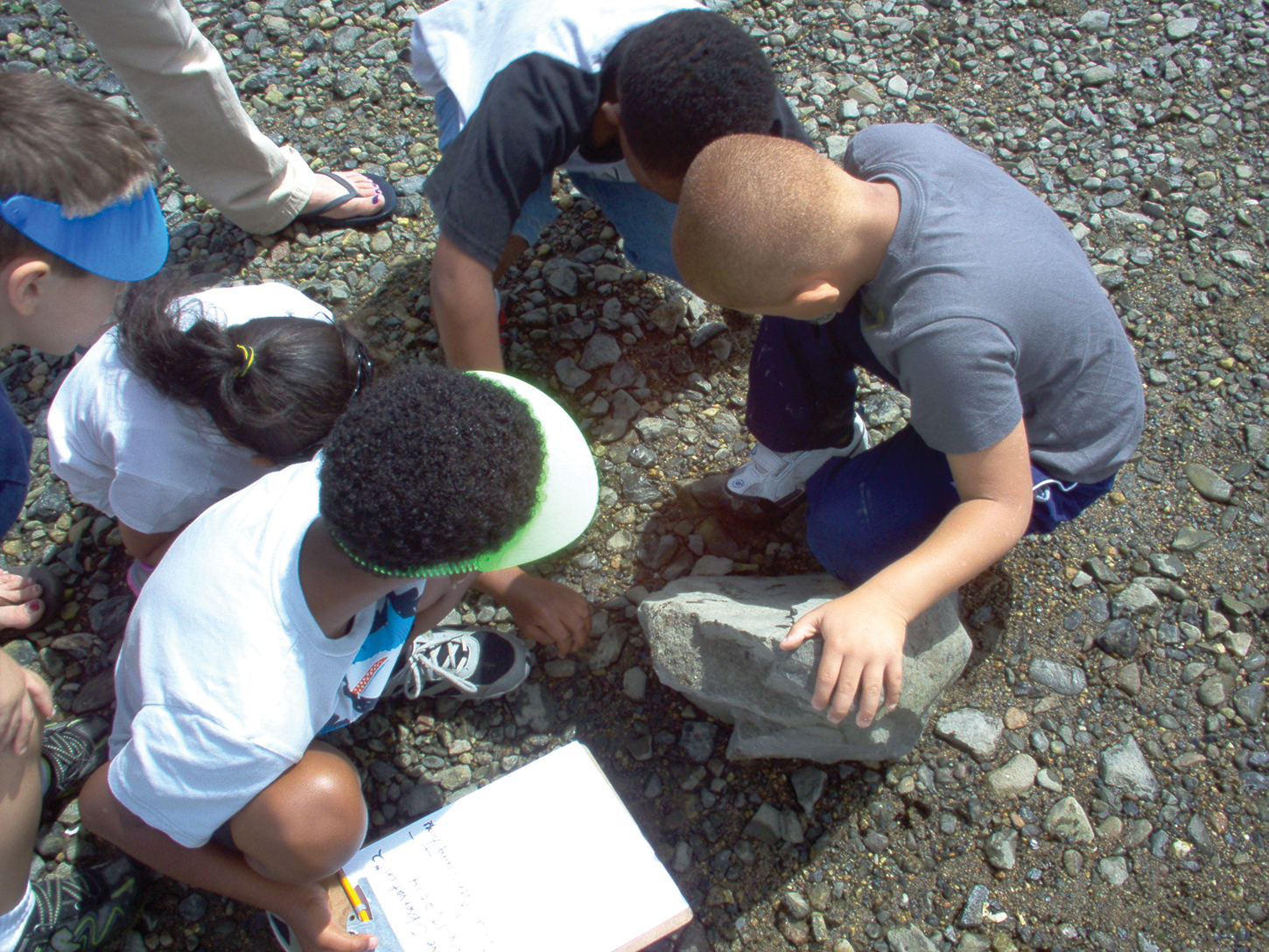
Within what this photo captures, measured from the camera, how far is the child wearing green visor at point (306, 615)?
1259 mm

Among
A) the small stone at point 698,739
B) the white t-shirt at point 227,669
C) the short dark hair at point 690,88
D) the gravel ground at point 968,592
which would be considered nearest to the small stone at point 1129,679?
the gravel ground at point 968,592

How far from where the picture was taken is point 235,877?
68.7 inches

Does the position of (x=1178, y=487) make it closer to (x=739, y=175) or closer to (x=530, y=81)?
(x=739, y=175)

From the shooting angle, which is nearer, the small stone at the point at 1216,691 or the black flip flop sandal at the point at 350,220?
the small stone at the point at 1216,691

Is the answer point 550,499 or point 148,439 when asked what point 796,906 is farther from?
point 148,439

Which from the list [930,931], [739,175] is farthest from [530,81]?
[930,931]

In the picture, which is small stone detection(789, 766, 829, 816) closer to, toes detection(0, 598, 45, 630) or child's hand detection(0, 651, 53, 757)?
child's hand detection(0, 651, 53, 757)

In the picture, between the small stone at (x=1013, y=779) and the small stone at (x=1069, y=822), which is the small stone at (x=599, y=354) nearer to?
the small stone at (x=1013, y=779)

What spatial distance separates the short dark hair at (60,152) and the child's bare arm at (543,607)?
3.94 ft

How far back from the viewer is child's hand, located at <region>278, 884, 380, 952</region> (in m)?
1.73

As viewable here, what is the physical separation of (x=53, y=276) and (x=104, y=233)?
0.14 metres

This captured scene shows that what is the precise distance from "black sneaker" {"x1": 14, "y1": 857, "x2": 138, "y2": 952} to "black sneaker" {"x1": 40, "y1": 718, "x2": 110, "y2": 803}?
23 centimetres

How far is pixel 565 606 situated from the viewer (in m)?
2.18

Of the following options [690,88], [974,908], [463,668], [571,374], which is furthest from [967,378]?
[571,374]
